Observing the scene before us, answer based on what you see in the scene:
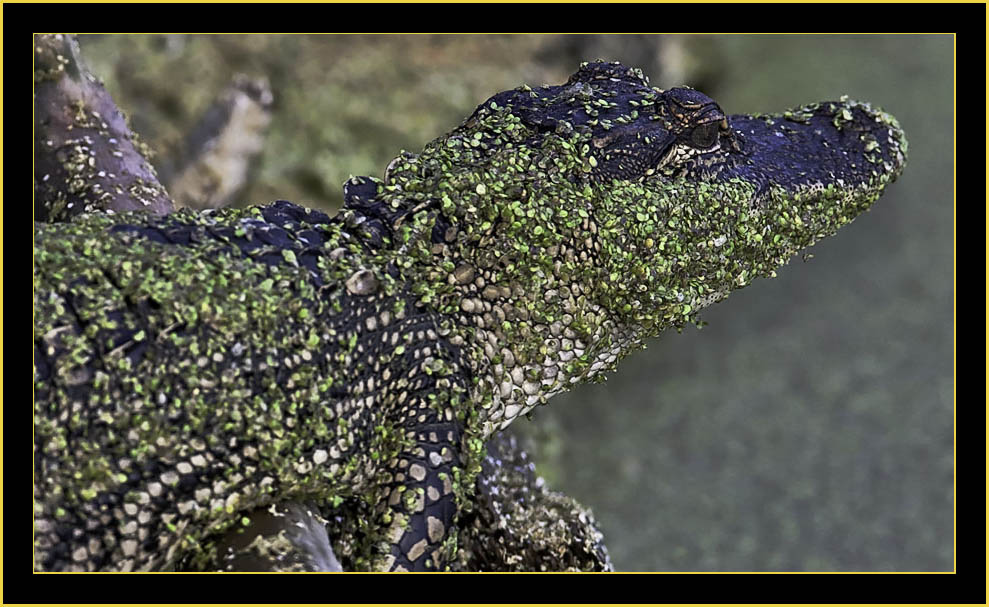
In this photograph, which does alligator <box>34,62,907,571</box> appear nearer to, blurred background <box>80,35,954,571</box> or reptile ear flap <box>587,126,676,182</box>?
reptile ear flap <box>587,126,676,182</box>

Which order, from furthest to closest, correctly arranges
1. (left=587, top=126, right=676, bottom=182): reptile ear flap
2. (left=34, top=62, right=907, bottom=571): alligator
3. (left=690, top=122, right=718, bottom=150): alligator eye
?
(left=690, top=122, right=718, bottom=150): alligator eye, (left=587, top=126, right=676, bottom=182): reptile ear flap, (left=34, top=62, right=907, bottom=571): alligator

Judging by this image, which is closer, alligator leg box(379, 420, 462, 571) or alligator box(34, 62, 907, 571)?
alligator box(34, 62, 907, 571)

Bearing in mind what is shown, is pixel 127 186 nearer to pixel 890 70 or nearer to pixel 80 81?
pixel 80 81

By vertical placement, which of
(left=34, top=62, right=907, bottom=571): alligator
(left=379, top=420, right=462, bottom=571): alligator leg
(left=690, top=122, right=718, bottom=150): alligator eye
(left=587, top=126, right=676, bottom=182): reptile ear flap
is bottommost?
(left=379, top=420, right=462, bottom=571): alligator leg

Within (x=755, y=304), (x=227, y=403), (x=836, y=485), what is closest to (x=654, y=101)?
(x=227, y=403)

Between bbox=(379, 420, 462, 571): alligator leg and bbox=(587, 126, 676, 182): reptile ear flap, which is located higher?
bbox=(587, 126, 676, 182): reptile ear flap

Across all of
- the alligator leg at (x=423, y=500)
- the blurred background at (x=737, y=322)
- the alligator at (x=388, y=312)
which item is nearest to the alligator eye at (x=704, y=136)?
the alligator at (x=388, y=312)

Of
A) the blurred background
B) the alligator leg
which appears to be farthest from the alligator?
the blurred background
